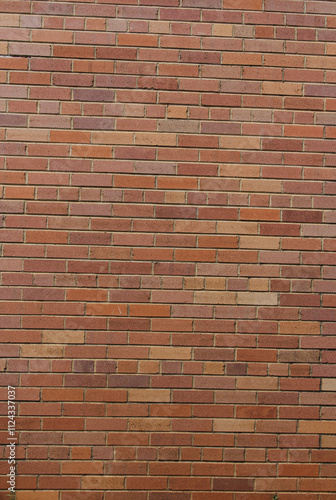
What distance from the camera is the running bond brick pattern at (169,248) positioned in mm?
2492

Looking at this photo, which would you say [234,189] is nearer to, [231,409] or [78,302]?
[78,302]

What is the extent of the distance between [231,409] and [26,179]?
177 centimetres

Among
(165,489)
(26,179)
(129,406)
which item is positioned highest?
(26,179)

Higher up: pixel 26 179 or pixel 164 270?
pixel 26 179

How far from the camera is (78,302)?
2510mm

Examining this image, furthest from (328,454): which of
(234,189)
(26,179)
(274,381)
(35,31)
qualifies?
(35,31)

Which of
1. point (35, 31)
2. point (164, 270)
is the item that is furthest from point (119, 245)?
point (35, 31)

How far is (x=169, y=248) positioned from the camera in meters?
2.54

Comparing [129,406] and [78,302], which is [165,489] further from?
[78,302]

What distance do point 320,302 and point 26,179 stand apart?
6.07 feet

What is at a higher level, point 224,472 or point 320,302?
point 320,302

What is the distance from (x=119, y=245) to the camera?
253 cm

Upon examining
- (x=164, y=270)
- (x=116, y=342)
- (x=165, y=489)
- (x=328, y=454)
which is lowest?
(x=165, y=489)

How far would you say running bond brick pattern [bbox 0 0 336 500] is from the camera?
2.49m
